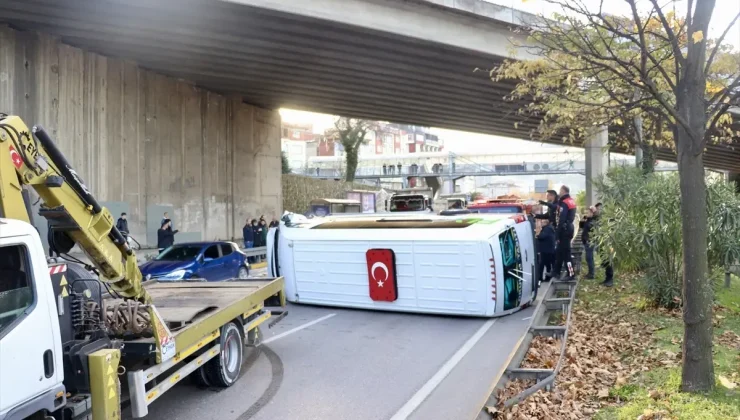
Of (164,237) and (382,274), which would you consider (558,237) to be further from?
(164,237)

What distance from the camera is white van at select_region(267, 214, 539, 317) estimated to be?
942 cm

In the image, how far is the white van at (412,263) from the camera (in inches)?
371

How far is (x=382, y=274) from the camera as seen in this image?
10102 millimetres

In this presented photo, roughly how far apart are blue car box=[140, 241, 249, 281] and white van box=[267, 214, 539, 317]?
2278 millimetres

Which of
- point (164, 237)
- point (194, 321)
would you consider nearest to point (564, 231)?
point (194, 321)

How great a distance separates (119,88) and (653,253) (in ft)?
63.4

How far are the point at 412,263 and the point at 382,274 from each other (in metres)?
0.61

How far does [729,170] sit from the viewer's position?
66.4 m

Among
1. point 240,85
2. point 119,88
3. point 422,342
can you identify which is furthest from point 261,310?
point 240,85

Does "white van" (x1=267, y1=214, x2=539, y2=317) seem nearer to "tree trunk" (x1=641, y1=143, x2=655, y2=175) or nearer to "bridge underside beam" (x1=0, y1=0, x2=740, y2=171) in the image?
"bridge underside beam" (x1=0, y1=0, x2=740, y2=171)

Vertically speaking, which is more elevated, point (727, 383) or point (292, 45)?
point (292, 45)

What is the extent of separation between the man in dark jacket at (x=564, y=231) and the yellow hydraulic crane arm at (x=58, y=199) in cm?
964

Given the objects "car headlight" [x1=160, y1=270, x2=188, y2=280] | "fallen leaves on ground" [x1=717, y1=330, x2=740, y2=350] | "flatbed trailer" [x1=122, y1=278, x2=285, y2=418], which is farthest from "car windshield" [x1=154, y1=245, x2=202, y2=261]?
"fallen leaves on ground" [x1=717, y1=330, x2=740, y2=350]

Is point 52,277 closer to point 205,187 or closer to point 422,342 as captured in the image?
point 422,342
